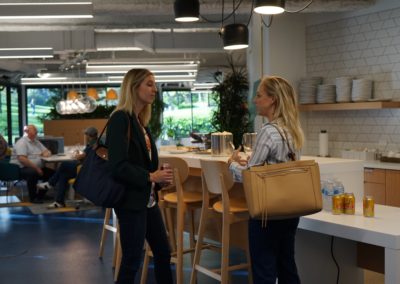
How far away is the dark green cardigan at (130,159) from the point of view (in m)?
2.77

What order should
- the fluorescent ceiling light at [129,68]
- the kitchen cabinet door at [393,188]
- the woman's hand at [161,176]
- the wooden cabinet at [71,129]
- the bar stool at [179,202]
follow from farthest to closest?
the wooden cabinet at [71,129]
the fluorescent ceiling light at [129,68]
the kitchen cabinet door at [393,188]
the bar stool at [179,202]
the woman's hand at [161,176]

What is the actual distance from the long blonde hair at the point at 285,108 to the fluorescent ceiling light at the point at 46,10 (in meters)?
4.05

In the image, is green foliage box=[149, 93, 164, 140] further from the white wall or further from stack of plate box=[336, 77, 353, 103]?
stack of plate box=[336, 77, 353, 103]

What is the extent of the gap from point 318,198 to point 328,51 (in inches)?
210

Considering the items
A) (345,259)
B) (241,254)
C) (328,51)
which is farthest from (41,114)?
(345,259)

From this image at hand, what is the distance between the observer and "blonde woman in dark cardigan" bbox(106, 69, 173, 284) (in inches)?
110

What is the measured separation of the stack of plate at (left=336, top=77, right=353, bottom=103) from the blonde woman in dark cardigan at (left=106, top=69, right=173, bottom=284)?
179 inches

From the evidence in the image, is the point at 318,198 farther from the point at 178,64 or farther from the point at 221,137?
the point at 178,64

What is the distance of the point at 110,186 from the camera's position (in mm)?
2822

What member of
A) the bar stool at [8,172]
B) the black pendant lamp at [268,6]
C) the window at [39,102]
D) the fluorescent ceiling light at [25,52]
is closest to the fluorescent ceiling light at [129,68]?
the fluorescent ceiling light at [25,52]

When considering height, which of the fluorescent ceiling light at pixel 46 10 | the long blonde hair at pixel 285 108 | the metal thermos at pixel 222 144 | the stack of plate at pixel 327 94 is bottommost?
the metal thermos at pixel 222 144

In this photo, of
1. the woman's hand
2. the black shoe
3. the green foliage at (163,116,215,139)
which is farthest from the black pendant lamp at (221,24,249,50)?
the green foliage at (163,116,215,139)

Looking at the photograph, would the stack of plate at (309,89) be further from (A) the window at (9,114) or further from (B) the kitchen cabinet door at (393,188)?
(A) the window at (9,114)

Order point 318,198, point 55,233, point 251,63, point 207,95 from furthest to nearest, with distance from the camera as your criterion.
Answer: point 207,95, point 251,63, point 55,233, point 318,198
